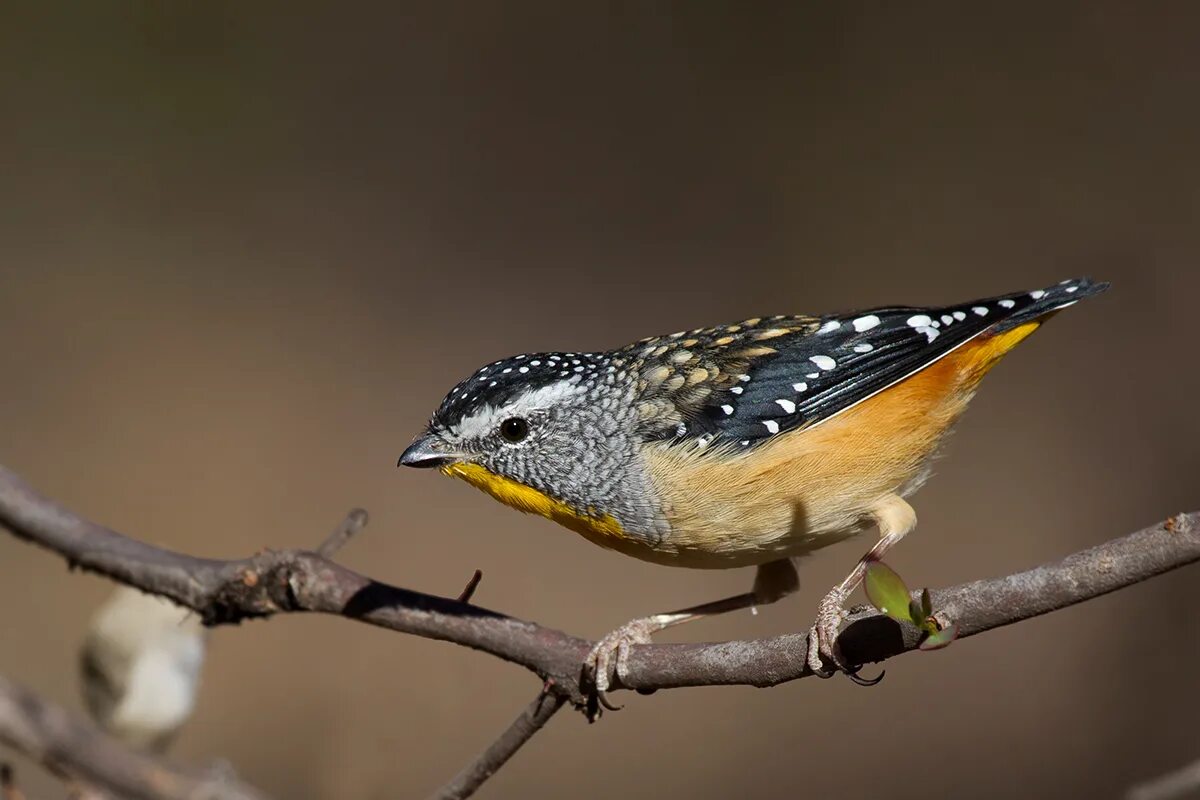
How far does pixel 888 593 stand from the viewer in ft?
7.70

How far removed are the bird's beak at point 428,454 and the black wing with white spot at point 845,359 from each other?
0.78 m

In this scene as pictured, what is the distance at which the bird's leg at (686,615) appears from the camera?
382cm

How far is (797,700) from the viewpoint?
23.3ft

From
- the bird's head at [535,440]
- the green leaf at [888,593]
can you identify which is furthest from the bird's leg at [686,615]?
the green leaf at [888,593]

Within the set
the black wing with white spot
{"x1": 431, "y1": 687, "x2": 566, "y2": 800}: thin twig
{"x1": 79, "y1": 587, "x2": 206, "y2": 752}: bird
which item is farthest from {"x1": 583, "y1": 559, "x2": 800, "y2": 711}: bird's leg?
{"x1": 79, "y1": 587, "x2": 206, "y2": 752}: bird

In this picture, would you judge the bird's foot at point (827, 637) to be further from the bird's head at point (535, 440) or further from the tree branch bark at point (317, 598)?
the bird's head at point (535, 440)

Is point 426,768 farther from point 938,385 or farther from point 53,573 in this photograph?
point 938,385

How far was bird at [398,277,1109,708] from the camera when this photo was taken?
3896mm

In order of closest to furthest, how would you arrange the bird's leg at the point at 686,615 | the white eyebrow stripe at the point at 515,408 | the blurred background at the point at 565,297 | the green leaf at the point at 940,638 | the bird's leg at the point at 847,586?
the green leaf at the point at 940,638 → the bird's leg at the point at 847,586 → the bird's leg at the point at 686,615 → the white eyebrow stripe at the point at 515,408 → the blurred background at the point at 565,297

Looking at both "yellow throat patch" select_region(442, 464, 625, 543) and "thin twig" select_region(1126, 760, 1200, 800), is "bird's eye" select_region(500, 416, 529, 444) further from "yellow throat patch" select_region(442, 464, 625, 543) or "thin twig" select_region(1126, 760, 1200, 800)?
"thin twig" select_region(1126, 760, 1200, 800)

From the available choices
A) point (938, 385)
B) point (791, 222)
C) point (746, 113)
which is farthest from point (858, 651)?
point (746, 113)

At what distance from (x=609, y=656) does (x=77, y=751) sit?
2207 mm

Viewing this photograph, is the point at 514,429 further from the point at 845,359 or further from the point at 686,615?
the point at 845,359

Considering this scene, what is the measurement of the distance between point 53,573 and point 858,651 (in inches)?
241
